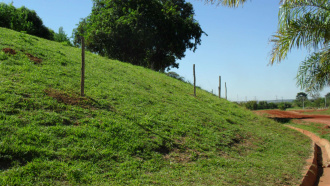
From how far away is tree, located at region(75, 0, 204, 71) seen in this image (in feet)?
76.9

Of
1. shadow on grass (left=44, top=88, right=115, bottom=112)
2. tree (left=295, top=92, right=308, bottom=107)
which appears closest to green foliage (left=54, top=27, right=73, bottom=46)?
shadow on grass (left=44, top=88, right=115, bottom=112)

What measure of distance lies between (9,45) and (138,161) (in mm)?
8087

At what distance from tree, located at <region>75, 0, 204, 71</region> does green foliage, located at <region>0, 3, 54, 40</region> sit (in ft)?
13.7

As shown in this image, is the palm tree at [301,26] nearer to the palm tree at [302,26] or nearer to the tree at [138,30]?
the palm tree at [302,26]

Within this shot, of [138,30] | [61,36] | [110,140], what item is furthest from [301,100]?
[110,140]

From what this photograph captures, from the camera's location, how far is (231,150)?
7660 mm

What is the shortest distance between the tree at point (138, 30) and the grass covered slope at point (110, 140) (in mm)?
13453

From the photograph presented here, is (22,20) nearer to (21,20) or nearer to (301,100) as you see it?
(21,20)

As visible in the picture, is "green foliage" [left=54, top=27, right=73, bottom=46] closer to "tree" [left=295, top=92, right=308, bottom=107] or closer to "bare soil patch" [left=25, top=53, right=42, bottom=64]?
"bare soil patch" [left=25, top=53, right=42, bottom=64]

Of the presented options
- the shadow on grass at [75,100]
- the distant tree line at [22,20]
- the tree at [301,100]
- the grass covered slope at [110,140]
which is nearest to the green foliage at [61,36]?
the distant tree line at [22,20]

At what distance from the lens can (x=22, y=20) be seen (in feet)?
73.5

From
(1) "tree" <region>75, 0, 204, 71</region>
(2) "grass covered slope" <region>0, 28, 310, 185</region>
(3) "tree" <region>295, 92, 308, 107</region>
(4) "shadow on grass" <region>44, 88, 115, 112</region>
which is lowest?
(2) "grass covered slope" <region>0, 28, 310, 185</region>

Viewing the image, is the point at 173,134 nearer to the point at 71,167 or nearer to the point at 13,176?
the point at 71,167

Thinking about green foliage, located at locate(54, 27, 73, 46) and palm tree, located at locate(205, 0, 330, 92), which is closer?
palm tree, located at locate(205, 0, 330, 92)
